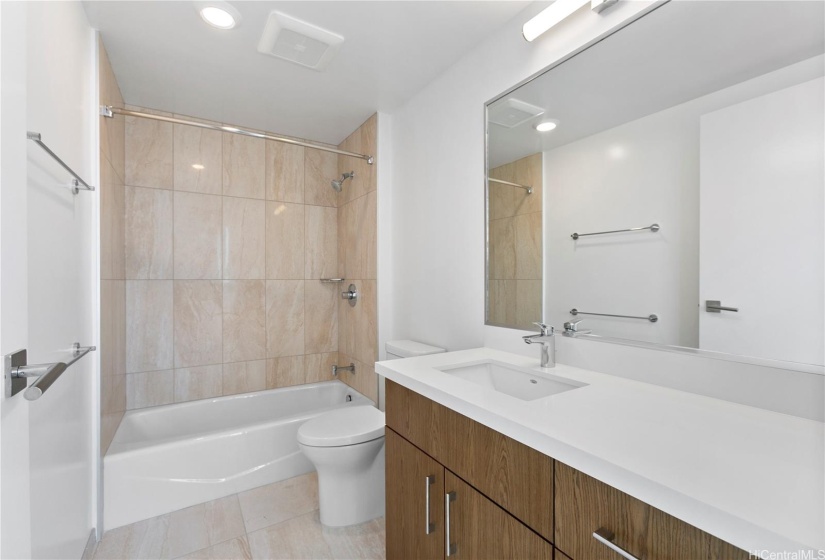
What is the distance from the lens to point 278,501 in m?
2.00

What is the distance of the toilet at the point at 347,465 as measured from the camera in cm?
173

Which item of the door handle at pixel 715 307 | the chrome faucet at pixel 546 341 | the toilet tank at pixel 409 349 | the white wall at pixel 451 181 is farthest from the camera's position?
the toilet tank at pixel 409 349

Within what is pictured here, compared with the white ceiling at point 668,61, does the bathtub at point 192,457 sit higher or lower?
lower

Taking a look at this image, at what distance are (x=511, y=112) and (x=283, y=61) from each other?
1.21m

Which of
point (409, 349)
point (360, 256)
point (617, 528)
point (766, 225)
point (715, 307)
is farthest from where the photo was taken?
point (360, 256)

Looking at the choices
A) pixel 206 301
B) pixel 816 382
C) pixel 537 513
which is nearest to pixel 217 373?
pixel 206 301

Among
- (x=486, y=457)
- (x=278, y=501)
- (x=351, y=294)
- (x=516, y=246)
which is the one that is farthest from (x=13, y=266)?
(x=351, y=294)

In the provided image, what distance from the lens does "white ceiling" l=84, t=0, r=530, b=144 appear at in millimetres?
1564

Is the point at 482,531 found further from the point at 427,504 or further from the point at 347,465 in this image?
the point at 347,465

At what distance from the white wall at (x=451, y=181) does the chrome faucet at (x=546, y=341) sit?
1.38ft

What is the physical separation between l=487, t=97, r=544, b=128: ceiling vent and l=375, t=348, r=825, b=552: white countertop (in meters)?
1.10

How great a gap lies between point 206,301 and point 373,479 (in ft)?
5.75

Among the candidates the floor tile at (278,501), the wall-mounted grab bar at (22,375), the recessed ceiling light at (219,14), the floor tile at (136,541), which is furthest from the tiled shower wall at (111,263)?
the wall-mounted grab bar at (22,375)

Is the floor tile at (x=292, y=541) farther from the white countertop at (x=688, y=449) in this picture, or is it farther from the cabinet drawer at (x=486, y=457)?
the white countertop at (x=688, y=449)
